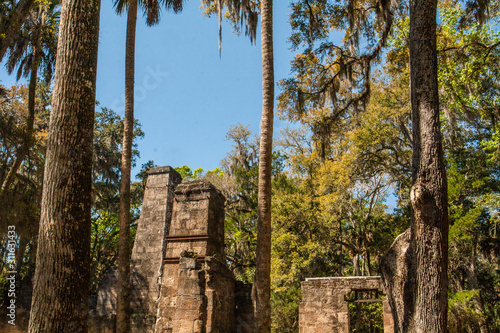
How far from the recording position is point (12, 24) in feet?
30.5

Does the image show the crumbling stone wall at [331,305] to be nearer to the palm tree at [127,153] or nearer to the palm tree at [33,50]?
the palm tree at [127,153]

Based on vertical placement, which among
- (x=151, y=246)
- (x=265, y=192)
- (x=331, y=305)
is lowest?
(x=331, y=305)

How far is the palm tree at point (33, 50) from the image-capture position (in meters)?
11.7

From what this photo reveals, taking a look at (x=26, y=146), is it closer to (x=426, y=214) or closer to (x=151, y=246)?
(x=151, y=246)

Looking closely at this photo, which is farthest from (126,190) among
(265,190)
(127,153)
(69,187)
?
(69,187)

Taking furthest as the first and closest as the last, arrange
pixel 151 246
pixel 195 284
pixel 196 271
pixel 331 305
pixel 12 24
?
pixel 331 305, pixel 151 246, pixel 12 24, pixel 196 271, pixel 195 284

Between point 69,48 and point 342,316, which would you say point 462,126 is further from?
point 69,48

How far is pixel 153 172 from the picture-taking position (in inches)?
501

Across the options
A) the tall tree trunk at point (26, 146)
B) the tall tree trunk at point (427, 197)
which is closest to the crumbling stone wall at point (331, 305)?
the tall tree trunk at point (427, 197)

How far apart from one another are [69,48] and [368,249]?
56.2ft

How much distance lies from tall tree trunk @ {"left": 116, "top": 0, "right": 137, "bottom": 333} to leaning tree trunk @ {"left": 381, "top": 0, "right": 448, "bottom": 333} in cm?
552

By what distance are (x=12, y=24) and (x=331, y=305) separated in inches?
435

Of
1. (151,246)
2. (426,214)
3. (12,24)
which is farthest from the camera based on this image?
(151,246)

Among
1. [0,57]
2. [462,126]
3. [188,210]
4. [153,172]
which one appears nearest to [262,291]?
[188,210]
